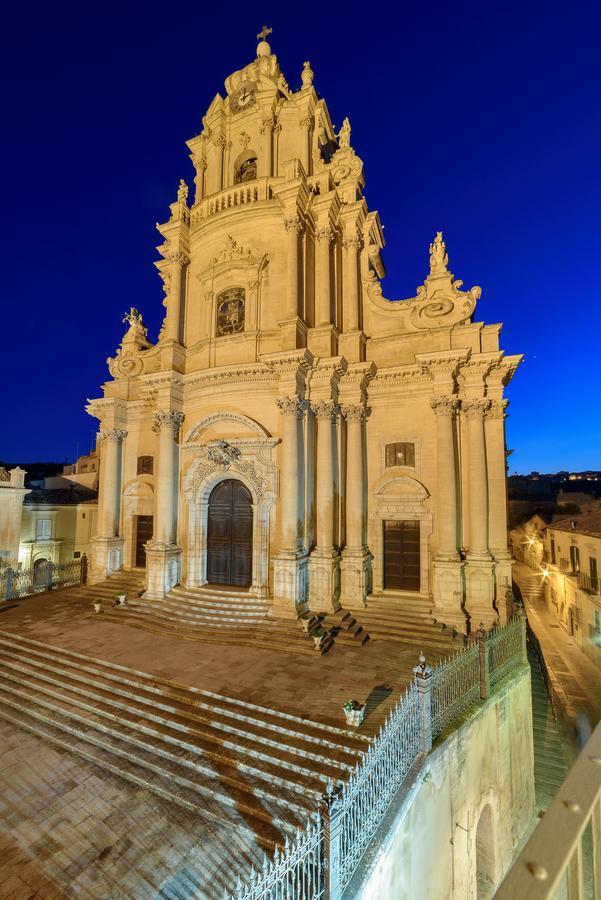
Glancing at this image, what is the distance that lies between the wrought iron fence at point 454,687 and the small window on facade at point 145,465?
15840mm

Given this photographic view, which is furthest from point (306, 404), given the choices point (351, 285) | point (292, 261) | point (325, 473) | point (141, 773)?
point (141, 773)

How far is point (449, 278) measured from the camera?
1603cm

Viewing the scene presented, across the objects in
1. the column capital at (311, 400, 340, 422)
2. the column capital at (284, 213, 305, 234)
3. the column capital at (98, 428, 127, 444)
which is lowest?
the column capital at (98, 428, 127, 444)

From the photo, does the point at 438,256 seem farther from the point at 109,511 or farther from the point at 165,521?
the point at 109,511

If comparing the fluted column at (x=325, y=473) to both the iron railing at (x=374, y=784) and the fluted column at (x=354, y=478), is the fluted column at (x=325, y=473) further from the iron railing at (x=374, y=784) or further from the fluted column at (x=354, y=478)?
the iron railing at (x=374, y=784)

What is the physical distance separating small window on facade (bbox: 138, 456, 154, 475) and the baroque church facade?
1.00 ft

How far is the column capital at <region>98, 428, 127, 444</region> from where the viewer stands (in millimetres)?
20250

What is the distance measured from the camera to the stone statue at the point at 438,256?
16234mm

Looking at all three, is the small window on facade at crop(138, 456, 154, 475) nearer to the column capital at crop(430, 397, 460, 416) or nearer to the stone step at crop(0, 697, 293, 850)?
the stone step at crop(0, 697, 293, 850)

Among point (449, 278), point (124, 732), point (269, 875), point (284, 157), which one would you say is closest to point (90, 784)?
point (124, 732)

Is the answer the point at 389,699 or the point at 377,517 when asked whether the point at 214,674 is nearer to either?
the point at 389,699

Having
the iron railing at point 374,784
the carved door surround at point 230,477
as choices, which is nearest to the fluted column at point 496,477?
the iron railing at point 374,784

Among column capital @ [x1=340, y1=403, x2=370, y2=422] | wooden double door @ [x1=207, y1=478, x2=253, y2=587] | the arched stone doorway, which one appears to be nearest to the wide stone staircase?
the arched stone doorway

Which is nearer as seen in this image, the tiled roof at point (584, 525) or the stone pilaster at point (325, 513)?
the stone pilaster at point (325, 513)
